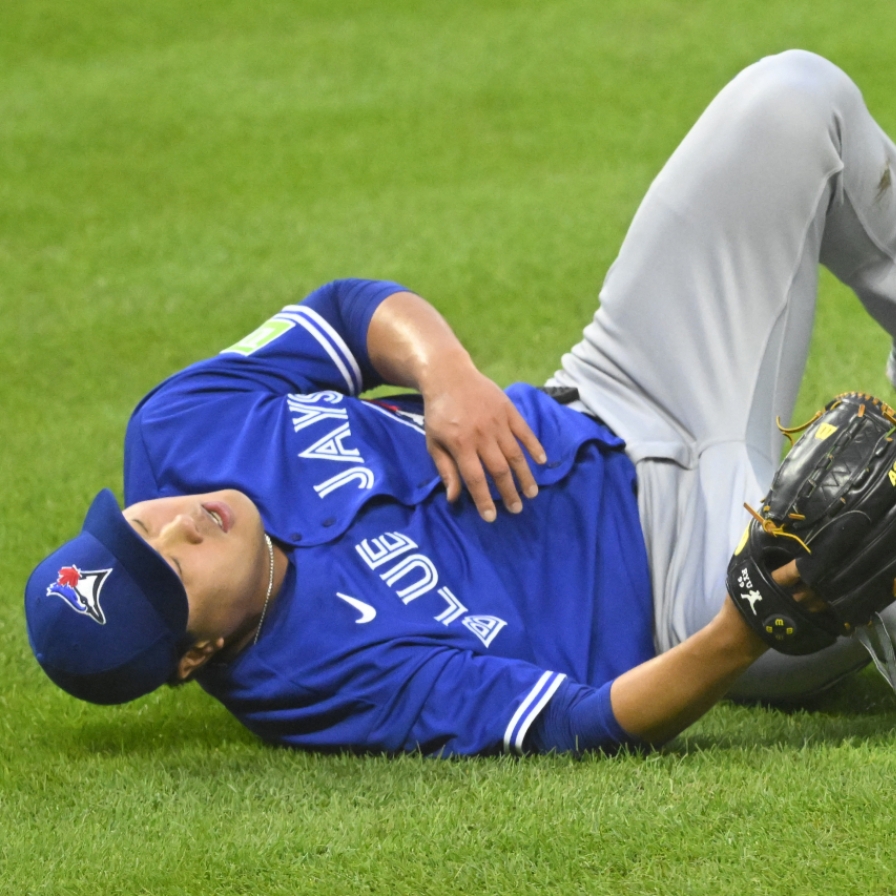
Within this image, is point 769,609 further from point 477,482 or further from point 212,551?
point 212,551

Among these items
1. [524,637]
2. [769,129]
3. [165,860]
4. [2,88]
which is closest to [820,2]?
[2,88]

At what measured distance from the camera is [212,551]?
2.39 m

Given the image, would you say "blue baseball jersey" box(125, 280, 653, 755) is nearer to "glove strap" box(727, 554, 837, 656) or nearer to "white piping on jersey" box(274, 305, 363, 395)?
"white piping on jersey" box(274, 305, 363, 395)

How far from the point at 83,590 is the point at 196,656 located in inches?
9.8

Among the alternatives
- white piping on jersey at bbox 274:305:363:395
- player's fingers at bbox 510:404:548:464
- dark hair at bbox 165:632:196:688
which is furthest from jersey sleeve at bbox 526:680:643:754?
white piping on jersey at bbox 274:305:363:395

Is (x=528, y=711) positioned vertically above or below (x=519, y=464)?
below

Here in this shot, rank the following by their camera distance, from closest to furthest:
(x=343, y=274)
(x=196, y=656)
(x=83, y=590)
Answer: (x=83, y=590), (x=196, y=656), (x=343, y=274)

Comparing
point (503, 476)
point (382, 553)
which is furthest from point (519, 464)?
point (382, 553)

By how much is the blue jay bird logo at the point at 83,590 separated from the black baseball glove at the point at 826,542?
3.40ft

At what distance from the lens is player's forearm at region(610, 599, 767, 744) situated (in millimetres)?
2076

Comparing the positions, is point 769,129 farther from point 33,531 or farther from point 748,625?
point 33,531

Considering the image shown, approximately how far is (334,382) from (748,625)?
3.68 ft

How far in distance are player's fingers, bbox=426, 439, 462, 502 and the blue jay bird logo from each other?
0.63 meters

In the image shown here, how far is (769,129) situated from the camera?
266 cm
